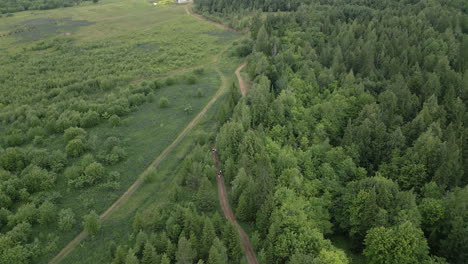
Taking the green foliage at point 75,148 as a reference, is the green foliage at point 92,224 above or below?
below

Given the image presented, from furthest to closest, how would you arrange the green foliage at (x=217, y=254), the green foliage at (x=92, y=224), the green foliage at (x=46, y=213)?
1. the green foliage at (x=46, y=213)
2. the green foliage at (x=92, y=224)
3. the green foliage at (x=217, y=254)

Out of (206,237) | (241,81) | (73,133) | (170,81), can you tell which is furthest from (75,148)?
(241,81)

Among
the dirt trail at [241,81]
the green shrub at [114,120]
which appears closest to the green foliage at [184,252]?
the green shrub at [114,120]

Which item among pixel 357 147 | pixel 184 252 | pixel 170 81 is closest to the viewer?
pixel 184 252

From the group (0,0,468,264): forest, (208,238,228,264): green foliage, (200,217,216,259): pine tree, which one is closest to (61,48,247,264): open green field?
(0,0,468,264): forest

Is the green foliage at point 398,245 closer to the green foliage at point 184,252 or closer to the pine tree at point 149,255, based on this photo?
the green foliage at point 184,252

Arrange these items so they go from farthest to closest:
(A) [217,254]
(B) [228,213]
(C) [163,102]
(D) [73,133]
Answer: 1. (C) [163,102]
2. (D) [73,133]
3. (B) [228,213]
4. (A) [217,254]

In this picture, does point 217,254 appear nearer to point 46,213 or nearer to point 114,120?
point 46,213
